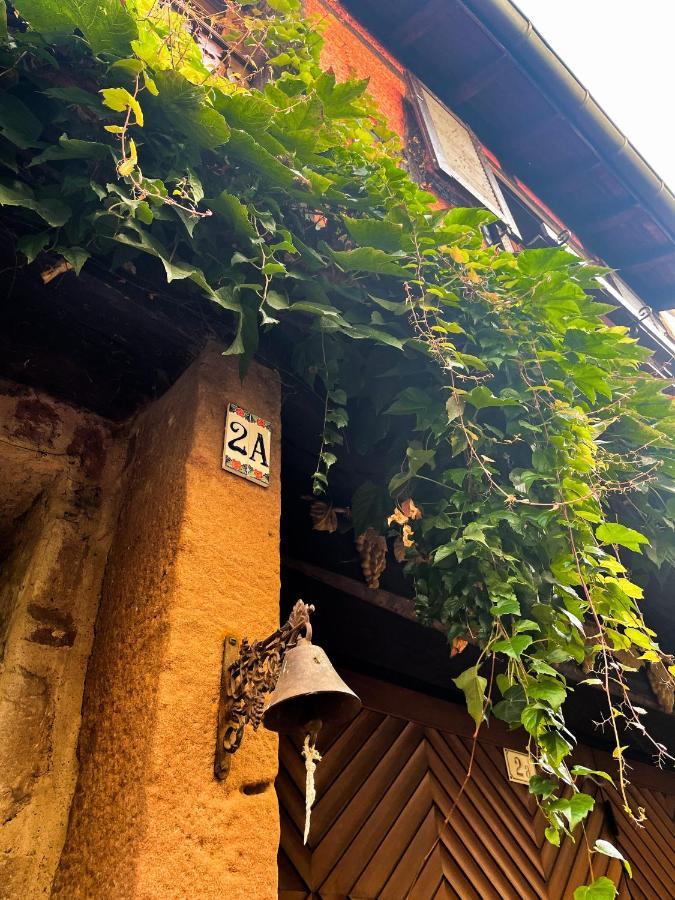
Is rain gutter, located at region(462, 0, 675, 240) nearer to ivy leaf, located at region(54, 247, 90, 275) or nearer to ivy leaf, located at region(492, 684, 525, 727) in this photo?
ivy leaf, located at region(54, 247, 90, 275)

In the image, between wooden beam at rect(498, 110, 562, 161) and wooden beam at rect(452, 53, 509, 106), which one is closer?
wooden beam at rect(452, 53, 509, 106)

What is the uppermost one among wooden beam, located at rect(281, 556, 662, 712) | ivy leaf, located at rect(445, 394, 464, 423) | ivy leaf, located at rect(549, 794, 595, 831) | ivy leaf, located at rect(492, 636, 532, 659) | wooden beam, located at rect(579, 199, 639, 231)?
wooden beam, located at rect(579, 199, 639, 231)

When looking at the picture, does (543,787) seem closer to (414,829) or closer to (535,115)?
(414,829)

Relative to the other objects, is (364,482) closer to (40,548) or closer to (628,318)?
(40,548)

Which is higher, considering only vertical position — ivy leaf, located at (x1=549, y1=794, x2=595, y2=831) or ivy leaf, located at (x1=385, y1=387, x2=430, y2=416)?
ivy leaf, located at (x1=385, y1=387, x2=430, y2=416)

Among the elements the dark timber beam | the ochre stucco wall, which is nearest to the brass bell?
the ochre stucco wall

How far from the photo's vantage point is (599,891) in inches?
51.1

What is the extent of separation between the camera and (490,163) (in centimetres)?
612

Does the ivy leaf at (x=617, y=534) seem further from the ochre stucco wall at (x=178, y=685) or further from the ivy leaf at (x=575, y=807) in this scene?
the ochre stucco wall at (x=178, y=685)

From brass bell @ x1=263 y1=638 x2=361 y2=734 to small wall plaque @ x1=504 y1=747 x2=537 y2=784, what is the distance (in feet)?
7.15

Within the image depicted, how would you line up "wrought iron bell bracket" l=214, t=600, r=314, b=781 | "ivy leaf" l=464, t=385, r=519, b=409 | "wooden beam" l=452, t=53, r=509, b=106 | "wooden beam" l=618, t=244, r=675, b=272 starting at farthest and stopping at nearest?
"wooden beam" l=618, t=244, r=675, b=272 → "wooden beam" l=452, t=53, r=509, b=106 → "ivy leaf" l=464, t=385, r=519, b=409 → "wrought iron bell bracket" l=214, t=600, r=314, b=781

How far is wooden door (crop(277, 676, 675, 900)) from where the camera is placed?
2094 mm

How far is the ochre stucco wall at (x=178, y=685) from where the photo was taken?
1.11 meters

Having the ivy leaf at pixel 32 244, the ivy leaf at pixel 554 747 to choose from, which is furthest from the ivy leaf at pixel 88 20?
the ivy leaf at pixel 554 747
